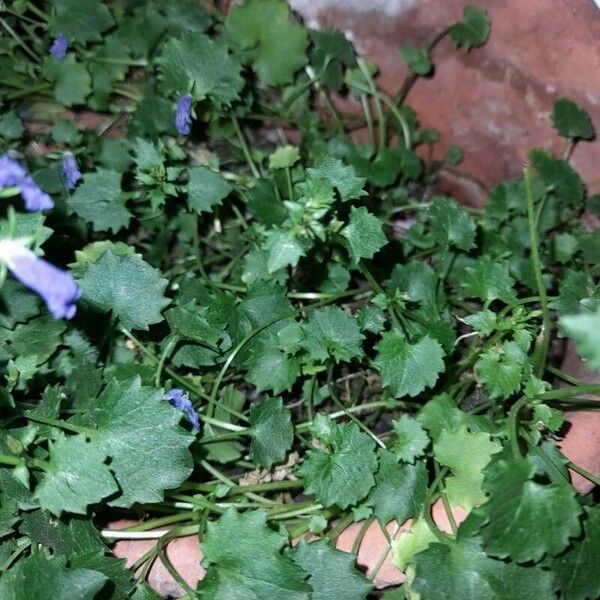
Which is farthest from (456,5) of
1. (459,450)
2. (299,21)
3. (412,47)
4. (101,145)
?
(459,450)

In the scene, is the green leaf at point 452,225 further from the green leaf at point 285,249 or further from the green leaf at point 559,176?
the green leaf at point 285,249

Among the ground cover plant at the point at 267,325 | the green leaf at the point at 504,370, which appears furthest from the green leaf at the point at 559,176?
the green leaf at the point at 504,370

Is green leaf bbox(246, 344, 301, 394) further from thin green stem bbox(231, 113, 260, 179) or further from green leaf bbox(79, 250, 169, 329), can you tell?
thin green stem bbox(231, 113, 260, 179)

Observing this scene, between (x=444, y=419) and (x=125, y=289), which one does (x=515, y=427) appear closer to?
(x=444, y=419)

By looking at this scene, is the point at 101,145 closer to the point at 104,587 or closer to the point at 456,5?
the point at 456,5

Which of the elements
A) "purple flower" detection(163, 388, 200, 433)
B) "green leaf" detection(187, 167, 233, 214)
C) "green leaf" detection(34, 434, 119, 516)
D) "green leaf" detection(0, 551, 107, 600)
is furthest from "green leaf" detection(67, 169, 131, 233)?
"green leaf" detection(0, 551, 107, 600)

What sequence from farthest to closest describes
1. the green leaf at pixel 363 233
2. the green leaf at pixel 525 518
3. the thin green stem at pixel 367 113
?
the thin green stem at pixel 367 113
the green leaf at pixel 363 233
the green leaf at pixel 525 518
